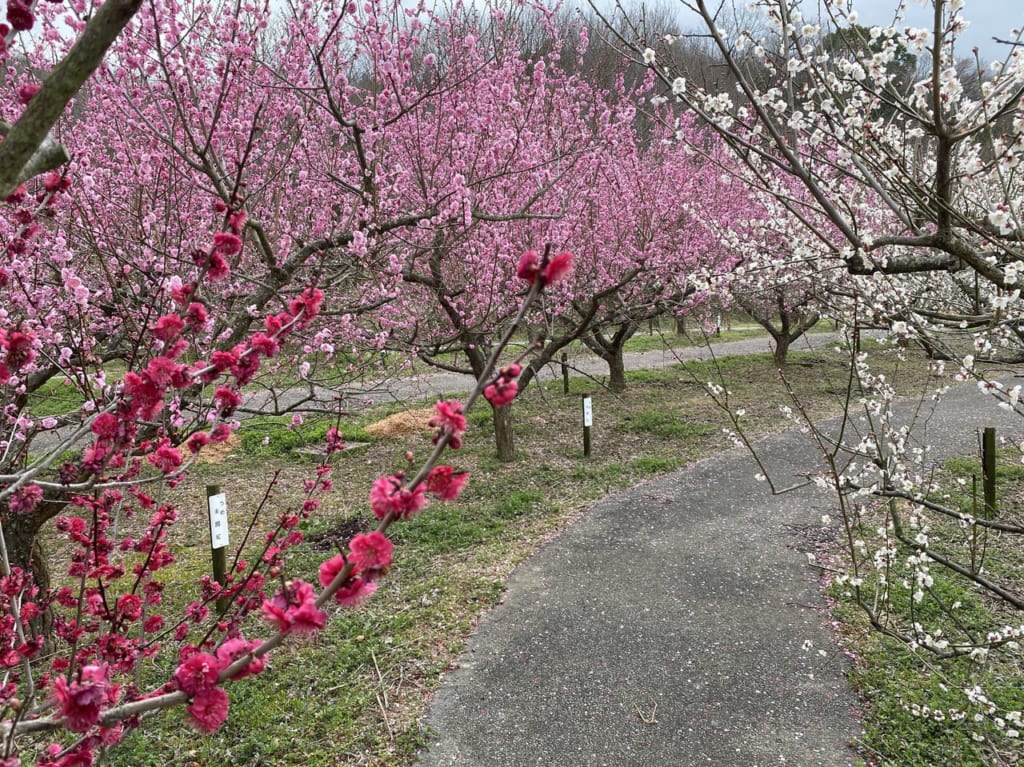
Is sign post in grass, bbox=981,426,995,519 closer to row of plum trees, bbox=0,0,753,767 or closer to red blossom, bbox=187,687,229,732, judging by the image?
row of plum trees, bbox=0,0,753,767

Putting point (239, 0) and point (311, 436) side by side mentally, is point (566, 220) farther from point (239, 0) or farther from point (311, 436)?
point (311, 436)

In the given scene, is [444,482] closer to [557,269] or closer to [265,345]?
[557,269]

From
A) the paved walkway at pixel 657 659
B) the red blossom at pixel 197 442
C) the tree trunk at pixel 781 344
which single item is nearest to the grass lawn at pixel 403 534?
the paved walkway at pixel 657 659

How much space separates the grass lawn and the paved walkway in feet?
1.05

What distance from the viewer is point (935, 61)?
6.00ft

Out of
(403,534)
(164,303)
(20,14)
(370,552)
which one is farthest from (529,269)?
(403,534)

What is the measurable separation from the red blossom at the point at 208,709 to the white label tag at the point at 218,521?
12.5 feet

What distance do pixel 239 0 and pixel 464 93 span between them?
3407 mm

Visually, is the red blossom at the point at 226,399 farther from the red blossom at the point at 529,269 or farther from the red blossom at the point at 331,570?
the red blossom at the point at 529,269

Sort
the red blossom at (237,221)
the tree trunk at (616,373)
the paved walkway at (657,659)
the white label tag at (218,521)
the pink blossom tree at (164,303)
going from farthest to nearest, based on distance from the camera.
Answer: the tree trunk at (616,373)
the white label tag at (218,521)
the paved walkway at (657,659)
the red blossom at (237,221)
the pink blossom tree at (164,303)

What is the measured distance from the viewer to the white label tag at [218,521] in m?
4.54

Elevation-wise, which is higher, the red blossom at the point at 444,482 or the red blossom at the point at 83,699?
the red blossom at the point at 444,482

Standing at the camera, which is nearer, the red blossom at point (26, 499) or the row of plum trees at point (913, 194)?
the red blossom at point (26, 499)

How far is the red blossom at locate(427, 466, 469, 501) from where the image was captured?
98 centimetres
